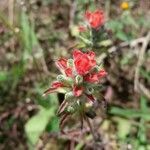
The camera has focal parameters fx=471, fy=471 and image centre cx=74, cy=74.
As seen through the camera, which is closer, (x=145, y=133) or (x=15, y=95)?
(x=145, y=133)

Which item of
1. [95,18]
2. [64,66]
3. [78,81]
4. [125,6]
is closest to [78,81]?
[78,81]

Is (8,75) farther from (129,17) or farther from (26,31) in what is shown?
(129,17)

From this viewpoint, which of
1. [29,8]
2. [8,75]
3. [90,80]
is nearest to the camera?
[90,80]

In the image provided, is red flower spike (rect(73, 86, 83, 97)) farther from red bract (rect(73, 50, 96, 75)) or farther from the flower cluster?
red bract (rect(73, 50, 96, 75))

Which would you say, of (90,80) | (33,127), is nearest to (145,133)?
(33,127)

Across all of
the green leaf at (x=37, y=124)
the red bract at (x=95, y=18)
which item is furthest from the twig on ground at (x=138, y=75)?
the red bract at (x=95, y=18)

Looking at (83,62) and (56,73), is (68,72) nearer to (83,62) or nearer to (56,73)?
(83,62)

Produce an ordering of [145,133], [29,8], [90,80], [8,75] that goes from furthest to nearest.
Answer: [29,8] → [8,75] → [145,133] → [90,80]

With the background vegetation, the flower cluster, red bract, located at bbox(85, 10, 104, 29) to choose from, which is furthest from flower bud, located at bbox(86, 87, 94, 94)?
the background vegetation
